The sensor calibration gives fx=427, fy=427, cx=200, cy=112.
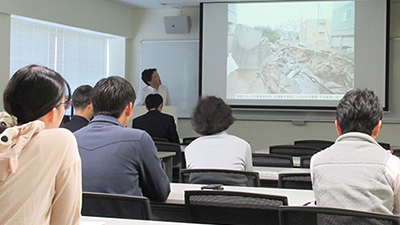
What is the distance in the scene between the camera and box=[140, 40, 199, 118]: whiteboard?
7.86 metres

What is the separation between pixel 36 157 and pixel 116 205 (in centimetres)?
71

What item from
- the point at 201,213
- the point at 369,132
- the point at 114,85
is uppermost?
the point at 114,85

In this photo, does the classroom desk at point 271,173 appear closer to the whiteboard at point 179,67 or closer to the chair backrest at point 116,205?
the chair backrest at point 116,205

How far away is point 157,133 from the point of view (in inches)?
195

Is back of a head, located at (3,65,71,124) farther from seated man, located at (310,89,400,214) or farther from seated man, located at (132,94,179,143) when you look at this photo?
seated man, located at (132,94,179,143)

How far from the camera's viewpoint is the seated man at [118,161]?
1.95m

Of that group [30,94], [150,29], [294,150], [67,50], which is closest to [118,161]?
[30,94]

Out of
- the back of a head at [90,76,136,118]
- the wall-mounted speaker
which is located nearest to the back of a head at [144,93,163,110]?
the back of a head at [90,76,136,118]

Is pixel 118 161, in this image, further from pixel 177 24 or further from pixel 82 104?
pixel 177 24

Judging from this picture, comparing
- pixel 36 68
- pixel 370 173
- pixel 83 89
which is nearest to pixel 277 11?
pixel 83 89

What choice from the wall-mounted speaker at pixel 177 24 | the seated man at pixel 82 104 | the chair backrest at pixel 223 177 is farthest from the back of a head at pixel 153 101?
the wall-mounted speaker at pixel 177 24

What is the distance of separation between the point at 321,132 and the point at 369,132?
5.53 m

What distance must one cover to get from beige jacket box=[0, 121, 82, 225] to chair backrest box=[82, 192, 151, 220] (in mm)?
568

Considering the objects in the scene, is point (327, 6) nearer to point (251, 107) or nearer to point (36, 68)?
point (251, 107)
